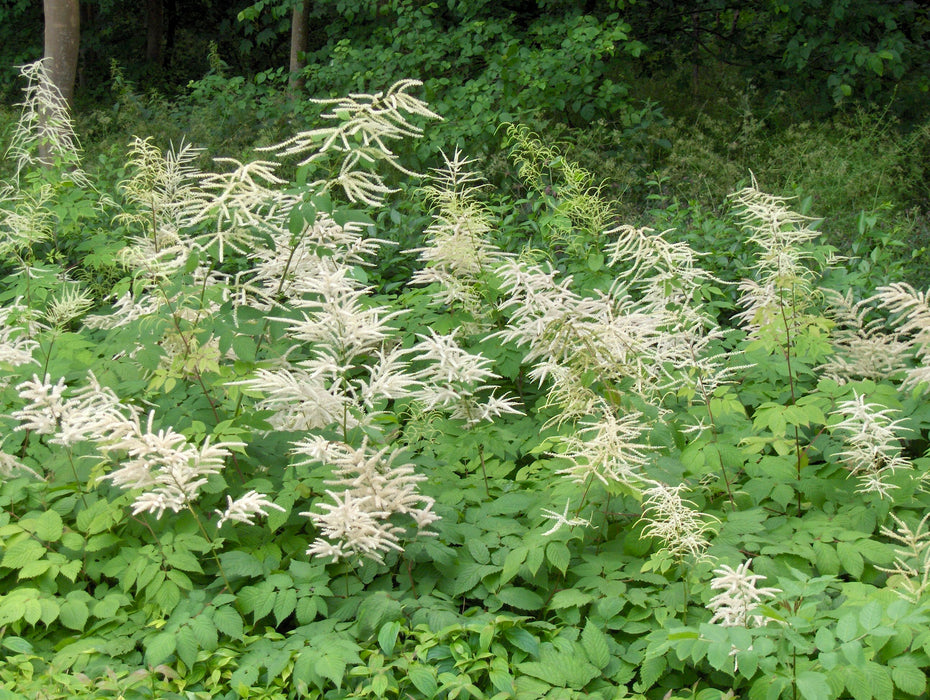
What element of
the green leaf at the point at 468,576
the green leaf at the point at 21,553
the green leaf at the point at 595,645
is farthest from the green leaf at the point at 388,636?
the green leaf at the point at 21,553

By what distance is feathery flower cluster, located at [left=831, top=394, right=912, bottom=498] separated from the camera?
3318 millimetres

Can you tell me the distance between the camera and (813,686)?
2.47 m

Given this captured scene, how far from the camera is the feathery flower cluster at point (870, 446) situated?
131 inches

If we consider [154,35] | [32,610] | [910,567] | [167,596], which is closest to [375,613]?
[167,596]

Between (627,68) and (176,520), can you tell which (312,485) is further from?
(627,68)

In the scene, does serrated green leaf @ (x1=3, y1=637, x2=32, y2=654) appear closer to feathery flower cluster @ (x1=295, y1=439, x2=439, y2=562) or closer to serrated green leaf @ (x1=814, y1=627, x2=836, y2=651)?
feathery flower cluster @ (x1=295, y1=439, x2=439, y2=562)

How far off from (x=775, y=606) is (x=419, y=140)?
22.7 ft

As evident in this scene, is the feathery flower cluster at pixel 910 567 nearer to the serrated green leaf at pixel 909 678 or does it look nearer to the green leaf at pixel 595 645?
the serrated green leaf at pixel 909 678

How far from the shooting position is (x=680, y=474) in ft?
11.6

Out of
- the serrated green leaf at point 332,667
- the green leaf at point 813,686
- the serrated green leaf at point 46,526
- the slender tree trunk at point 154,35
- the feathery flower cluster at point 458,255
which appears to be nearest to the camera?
the green leaf at point 813,686

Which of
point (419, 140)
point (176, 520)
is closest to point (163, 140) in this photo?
point (419, 140)

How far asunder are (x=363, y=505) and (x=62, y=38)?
702 centimetres

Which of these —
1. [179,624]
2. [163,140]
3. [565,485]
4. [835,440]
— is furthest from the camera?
[163,140]

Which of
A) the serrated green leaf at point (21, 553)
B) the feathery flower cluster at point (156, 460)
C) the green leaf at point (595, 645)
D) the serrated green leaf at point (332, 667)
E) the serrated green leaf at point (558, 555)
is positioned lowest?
the serrated green leaf at point (21, 553)
